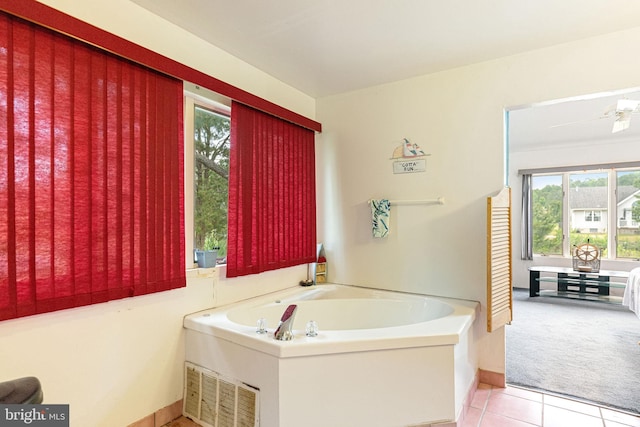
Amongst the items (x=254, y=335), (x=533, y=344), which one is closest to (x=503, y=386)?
(x=533, y=344)

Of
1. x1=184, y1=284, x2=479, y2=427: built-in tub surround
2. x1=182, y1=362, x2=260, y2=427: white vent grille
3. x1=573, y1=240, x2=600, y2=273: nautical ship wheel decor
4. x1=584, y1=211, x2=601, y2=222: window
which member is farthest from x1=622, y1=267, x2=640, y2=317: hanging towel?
x1=182, y1=362, x2=260, y2=427: white vent grille

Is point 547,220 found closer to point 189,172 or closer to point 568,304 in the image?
point 568,304

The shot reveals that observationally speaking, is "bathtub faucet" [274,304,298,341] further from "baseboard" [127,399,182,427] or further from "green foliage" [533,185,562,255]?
"green foliage" [533,185,562,255]

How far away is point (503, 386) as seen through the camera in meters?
2.38

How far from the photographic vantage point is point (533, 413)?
2059mm

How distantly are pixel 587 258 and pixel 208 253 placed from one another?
18.0 feet

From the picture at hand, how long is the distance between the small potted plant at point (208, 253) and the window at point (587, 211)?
17.5ft

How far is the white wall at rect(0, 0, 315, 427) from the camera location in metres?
1.47

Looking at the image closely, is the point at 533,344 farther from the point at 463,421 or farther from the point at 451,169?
the point at 451,169

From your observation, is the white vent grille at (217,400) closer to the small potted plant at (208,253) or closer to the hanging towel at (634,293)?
the small potted plant at (208,253)

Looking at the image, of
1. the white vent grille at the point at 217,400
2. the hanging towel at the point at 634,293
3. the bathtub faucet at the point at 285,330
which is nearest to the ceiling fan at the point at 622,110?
the hanging towel at the point at 634,293

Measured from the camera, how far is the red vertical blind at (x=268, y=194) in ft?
7.57

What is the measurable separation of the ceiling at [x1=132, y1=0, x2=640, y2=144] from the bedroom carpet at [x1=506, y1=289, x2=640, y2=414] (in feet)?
7.65

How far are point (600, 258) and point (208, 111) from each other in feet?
19.5
